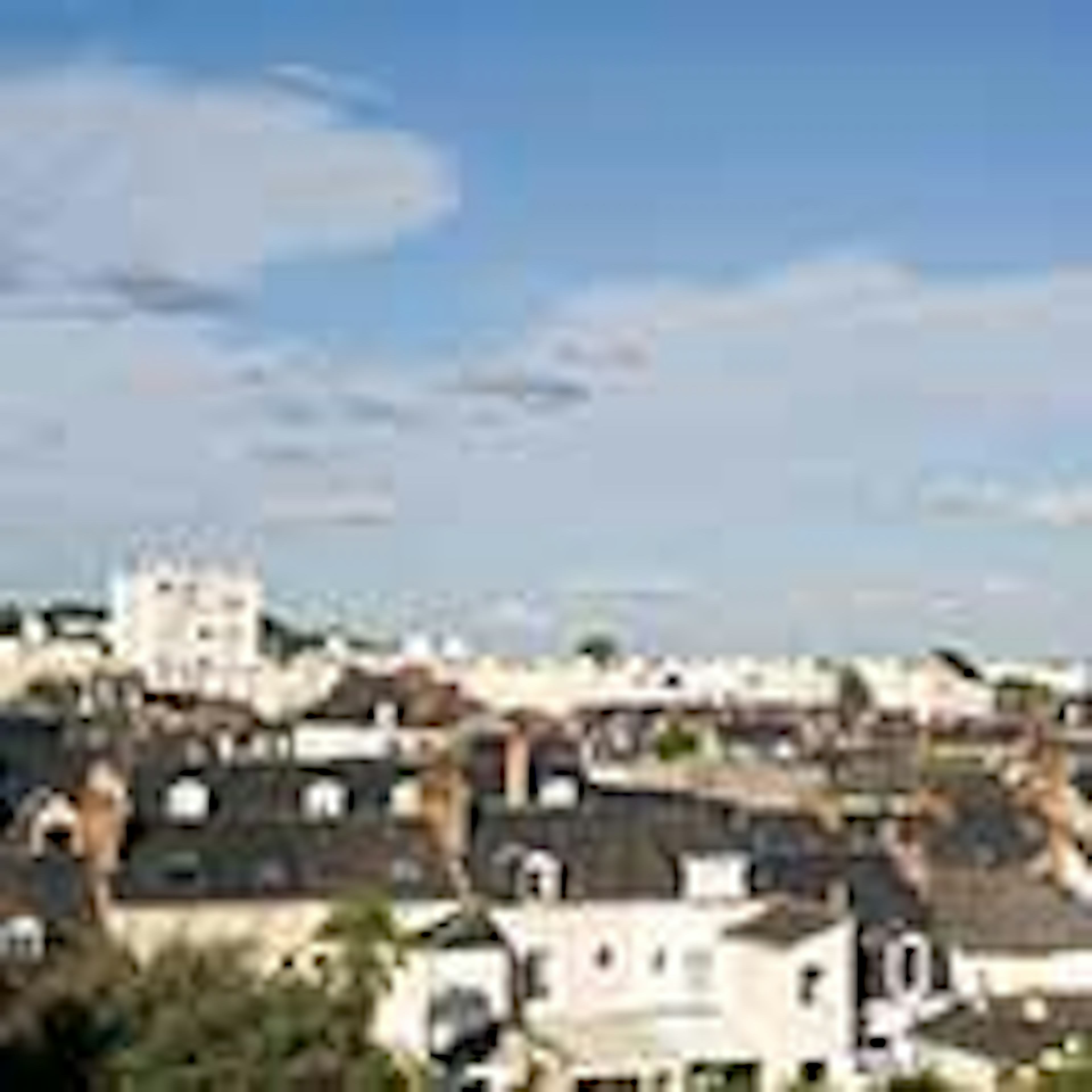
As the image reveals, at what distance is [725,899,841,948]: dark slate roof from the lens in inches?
2479

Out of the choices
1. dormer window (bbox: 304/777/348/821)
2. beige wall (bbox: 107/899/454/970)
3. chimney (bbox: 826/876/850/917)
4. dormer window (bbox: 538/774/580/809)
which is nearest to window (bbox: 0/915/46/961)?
beige wall (bbox: 107/899/454/970)

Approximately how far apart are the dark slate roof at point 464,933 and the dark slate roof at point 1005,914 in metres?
A: 11.5

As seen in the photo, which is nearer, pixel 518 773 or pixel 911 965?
pixel 911 965

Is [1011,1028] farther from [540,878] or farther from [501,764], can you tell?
[501,764]

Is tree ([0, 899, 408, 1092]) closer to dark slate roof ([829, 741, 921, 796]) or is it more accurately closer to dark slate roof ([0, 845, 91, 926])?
dark slate roof ([0, 845, 91, 926])

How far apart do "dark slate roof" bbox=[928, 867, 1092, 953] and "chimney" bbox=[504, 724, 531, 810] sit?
9.94m

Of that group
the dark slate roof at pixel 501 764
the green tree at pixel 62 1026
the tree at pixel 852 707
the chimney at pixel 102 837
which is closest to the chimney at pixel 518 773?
the dark slate roof at pixel 501 764

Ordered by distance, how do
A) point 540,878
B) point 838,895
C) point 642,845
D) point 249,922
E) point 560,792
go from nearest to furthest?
1. point 249,922
2. point 540,878
3. point 838,895
4. point 642,845
5. point 560,792

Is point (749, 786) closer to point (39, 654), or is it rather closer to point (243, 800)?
point (243, 800)

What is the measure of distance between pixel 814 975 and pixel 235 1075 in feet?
72.4

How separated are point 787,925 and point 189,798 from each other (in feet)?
50.9

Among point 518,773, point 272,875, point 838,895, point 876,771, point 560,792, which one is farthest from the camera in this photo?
point 876,771

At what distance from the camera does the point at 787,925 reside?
63.9 m

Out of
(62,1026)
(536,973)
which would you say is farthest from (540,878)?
(62,1026)
